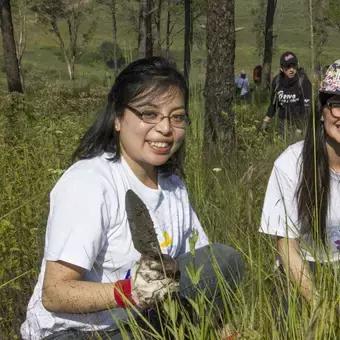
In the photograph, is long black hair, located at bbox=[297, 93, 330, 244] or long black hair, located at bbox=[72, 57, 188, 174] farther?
long black hair, located at bbox=[297, 93, 330, 244]

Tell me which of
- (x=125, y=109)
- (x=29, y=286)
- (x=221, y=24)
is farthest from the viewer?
(x=221, y=24)

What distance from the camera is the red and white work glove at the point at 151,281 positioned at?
58.7 inches

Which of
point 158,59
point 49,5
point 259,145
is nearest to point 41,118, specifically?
point 259,145

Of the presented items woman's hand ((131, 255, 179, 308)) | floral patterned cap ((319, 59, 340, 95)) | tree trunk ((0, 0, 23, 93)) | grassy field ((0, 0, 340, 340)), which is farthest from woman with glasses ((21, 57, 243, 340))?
tree trunk ((0, 0, 23, 93))

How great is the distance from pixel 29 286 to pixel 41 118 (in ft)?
9.54

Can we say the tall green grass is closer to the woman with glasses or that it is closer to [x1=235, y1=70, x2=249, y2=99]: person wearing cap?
the woman with glasses

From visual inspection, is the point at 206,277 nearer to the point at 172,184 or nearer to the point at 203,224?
the point at 172,184

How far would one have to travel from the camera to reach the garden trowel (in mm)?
1468

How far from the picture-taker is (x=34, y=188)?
10.5 ft

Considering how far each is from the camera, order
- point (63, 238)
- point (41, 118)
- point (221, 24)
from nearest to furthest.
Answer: point (63, 238) < point (41, 118) < point (221, 24)

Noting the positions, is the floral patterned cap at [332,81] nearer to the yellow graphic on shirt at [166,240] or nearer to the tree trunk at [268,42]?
the yellow graphic on shirt at [166,240]

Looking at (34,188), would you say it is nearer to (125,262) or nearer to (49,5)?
(125,262)

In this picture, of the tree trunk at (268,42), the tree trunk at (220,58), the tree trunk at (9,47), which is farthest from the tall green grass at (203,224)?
the tree trunk at (268,42)

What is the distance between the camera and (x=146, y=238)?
147cm
